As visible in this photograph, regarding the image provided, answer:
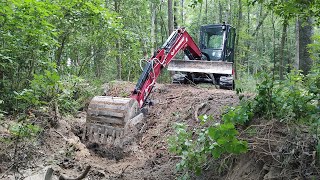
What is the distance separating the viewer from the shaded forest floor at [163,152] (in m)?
3.03

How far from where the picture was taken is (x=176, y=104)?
7344 mm

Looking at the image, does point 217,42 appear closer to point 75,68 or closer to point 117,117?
point 75,68

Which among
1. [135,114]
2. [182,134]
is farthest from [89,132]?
[182,134]

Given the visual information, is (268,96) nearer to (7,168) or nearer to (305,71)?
(7,168)

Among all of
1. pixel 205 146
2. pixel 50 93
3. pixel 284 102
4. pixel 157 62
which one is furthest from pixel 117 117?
pixel 284 102

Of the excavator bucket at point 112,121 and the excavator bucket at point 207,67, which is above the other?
the excavator bucket at point 207,67

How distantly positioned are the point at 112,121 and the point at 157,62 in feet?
6.27

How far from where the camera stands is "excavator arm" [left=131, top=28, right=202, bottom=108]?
261 inches

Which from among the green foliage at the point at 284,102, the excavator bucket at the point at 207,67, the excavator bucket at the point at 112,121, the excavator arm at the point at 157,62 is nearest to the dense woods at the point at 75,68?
the green foliage at the point at 284,102

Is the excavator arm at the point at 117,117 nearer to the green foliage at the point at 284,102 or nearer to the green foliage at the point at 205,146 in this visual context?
the green foliage at the point at 205,146

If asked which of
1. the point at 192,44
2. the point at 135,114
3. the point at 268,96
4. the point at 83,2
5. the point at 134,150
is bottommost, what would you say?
the point at 134,150

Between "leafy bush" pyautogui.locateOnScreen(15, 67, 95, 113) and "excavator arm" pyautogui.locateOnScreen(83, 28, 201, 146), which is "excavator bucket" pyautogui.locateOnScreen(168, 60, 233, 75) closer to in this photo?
"excavator arm" pyautogui.locateOnScreen(83, 28, 201, 146)

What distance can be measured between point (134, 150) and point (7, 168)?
91.0 inches

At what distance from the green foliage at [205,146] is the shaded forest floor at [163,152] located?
0.18m
